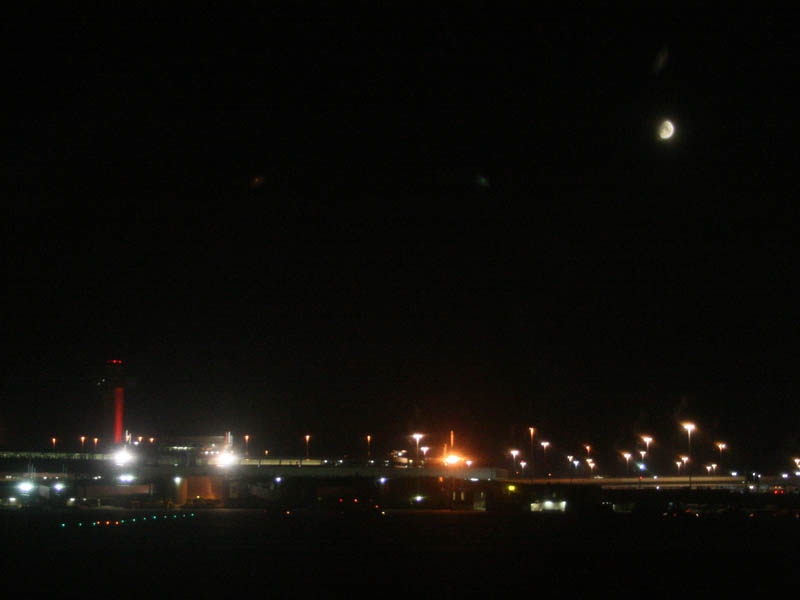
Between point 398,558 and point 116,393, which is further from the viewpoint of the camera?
point 116,393

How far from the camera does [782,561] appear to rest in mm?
26516

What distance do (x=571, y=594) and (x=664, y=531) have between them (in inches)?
739

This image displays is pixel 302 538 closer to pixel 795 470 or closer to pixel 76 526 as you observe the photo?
pixel 76 526

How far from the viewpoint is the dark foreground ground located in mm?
21016

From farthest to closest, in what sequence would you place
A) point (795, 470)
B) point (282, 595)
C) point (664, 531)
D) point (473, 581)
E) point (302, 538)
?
point (795, 470) → point (664, 531) → point (302, 538) → point (473, 581) → point (282, 595)

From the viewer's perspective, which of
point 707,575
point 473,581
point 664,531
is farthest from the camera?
point 664,531

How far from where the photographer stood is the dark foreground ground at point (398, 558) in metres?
21.0

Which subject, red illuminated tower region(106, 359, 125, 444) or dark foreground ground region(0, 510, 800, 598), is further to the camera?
red illuminated tower region(106, 359, 125, 444)

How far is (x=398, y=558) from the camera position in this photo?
1043 inches

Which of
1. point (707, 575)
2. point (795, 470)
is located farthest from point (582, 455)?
point (707, 575)

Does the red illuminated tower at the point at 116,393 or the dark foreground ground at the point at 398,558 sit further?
the red illuminated tower at the point at 116,393

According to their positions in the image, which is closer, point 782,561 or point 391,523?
point 782,561

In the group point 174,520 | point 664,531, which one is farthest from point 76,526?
point 664,531

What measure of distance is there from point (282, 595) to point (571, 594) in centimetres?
697
